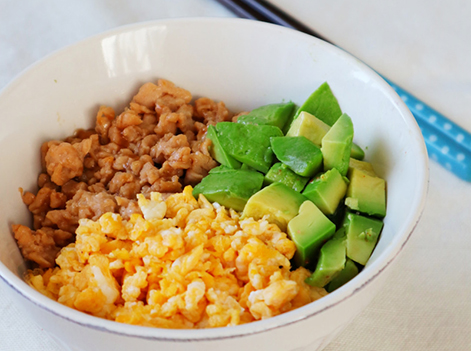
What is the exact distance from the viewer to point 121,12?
281 centimetres

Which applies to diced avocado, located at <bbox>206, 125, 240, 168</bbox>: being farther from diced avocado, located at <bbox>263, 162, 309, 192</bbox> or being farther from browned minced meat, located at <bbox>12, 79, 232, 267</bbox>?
diced avocado, located at <bbox>263, 162, 309, 192</bbox>

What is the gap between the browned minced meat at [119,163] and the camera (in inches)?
61.8

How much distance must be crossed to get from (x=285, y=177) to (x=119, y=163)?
1.91 ft

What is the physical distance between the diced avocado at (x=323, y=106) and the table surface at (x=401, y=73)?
56 centimetres

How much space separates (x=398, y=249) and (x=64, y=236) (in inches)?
38.7

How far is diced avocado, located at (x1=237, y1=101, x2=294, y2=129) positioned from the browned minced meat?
0.14 metres

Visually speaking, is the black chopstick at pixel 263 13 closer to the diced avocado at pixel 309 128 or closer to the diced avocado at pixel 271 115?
the diced avocado at pixel 271 115

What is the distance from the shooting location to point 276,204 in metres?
1.46

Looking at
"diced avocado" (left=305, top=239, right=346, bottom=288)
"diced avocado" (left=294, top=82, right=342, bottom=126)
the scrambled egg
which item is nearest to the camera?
the scrambled egg

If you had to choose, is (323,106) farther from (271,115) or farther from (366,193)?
(366,193)

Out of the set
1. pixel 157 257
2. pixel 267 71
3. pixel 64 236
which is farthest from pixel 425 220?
pixel 64 236

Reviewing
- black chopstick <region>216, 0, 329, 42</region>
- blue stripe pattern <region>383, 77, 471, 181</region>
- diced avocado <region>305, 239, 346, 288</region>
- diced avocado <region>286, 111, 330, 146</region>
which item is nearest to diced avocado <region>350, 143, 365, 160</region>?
diced avocado <region>286, 111, 330, 146</region>

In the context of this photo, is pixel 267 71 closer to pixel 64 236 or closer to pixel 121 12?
pixel 64 236

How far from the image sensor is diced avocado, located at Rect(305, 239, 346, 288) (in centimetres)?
134
